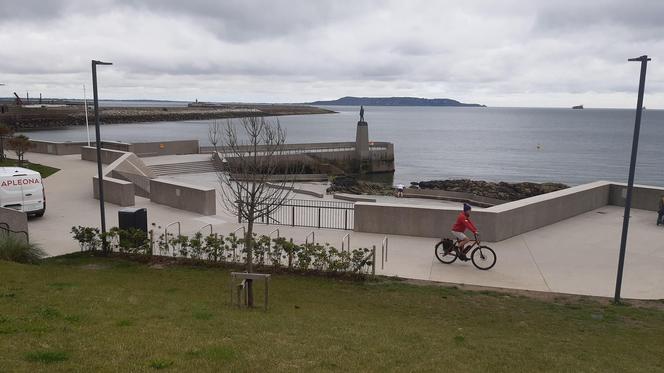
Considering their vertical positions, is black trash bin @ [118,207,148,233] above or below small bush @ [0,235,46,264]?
above

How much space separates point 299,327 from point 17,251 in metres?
7.60

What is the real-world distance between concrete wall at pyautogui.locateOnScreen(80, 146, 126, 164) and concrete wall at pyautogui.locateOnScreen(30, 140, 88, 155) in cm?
360

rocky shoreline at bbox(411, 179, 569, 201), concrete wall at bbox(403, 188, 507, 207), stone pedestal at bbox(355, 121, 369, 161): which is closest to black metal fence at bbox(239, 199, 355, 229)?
concrete wall at bbox(403, 188, 507, 207)

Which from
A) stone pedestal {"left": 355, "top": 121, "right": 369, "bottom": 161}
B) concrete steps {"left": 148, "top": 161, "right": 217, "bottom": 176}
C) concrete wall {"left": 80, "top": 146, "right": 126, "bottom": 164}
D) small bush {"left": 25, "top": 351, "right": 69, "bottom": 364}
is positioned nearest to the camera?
small bush {"left": 25, "top": 351, "right": 69, "bottom": 364}

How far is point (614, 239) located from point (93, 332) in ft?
44.2

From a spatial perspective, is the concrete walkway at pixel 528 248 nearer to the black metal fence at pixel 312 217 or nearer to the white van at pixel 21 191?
the white van at pixel 21 191

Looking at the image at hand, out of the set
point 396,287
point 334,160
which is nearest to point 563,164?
point 334,160

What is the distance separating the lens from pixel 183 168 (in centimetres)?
3219

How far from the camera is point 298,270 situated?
11.6m

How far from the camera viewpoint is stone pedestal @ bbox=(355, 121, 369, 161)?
52.4 metres

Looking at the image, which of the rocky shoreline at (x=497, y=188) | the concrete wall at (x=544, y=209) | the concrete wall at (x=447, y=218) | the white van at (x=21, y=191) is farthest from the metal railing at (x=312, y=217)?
the rocky shoreline at (x=497, y=188)

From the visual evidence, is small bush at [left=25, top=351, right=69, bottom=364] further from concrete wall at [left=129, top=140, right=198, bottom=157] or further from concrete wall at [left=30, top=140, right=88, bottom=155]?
concrete wall at [left=30, top=140, right=88, bottom=155]

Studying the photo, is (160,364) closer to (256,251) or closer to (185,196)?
(256,251)

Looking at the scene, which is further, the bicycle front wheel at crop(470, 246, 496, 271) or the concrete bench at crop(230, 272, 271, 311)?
the bicycle front wheel at crop(470, 246, 496, 271)
